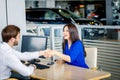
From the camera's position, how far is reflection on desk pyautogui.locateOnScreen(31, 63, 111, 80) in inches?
143

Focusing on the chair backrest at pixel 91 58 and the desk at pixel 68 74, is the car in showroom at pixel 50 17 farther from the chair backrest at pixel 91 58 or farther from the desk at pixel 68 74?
the desk at pixel 68 74

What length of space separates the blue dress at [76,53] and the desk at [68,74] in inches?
8.6

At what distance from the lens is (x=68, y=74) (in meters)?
3.81

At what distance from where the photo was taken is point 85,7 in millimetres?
17062

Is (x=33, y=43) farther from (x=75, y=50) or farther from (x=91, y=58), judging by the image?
(x=91, y=58)

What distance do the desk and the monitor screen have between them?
46 cm

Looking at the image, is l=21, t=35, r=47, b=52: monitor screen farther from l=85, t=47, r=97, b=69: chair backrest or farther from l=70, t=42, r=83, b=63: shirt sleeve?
l=85, t=47, r=97, b=69: chair backrest

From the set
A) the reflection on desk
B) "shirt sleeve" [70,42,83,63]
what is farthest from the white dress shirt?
"shirt sleeve" [70,42,83,63]

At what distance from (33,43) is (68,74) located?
1.09m

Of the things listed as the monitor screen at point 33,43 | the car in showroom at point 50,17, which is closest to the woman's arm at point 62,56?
the monitor screen at point 33,43

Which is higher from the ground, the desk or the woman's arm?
the woman's arm

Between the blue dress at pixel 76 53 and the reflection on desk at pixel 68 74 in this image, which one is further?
the blue dress at pixel 76 53

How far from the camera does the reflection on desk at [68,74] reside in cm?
364

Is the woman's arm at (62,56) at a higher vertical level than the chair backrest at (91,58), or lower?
higher
